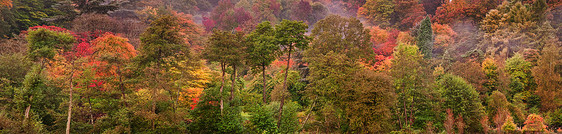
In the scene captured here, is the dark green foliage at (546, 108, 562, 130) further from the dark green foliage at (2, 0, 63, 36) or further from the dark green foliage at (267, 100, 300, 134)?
the dark green foliage at (2, 0, 63, 36)

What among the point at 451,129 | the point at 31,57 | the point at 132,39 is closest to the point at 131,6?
the point at 132,39

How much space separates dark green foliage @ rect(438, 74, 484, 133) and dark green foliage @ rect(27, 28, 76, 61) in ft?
85.0

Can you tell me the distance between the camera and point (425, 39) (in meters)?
31.3

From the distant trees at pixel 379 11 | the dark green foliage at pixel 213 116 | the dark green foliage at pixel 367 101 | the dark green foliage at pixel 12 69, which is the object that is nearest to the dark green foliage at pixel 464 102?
the dark green foliage at pixel 367 101

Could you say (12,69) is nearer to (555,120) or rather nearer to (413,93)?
(413,93)

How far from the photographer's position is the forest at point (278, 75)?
14.2 metres

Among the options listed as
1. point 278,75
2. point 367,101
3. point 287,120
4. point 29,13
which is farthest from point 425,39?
point 29,13

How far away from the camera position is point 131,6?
36344mm

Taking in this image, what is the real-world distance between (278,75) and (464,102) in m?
15.3

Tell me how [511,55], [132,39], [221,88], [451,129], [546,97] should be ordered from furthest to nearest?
[511,55] → [132,39] → [546,97] → [451,129] → [221,88]

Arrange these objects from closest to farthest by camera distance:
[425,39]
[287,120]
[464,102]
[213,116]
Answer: [213,116]
[287,120]
[464,102]
[425,39]

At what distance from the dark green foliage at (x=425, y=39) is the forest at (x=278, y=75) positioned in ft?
0.50

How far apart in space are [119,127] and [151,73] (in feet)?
11.1

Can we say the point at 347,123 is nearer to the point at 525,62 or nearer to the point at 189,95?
the point at 189,95
